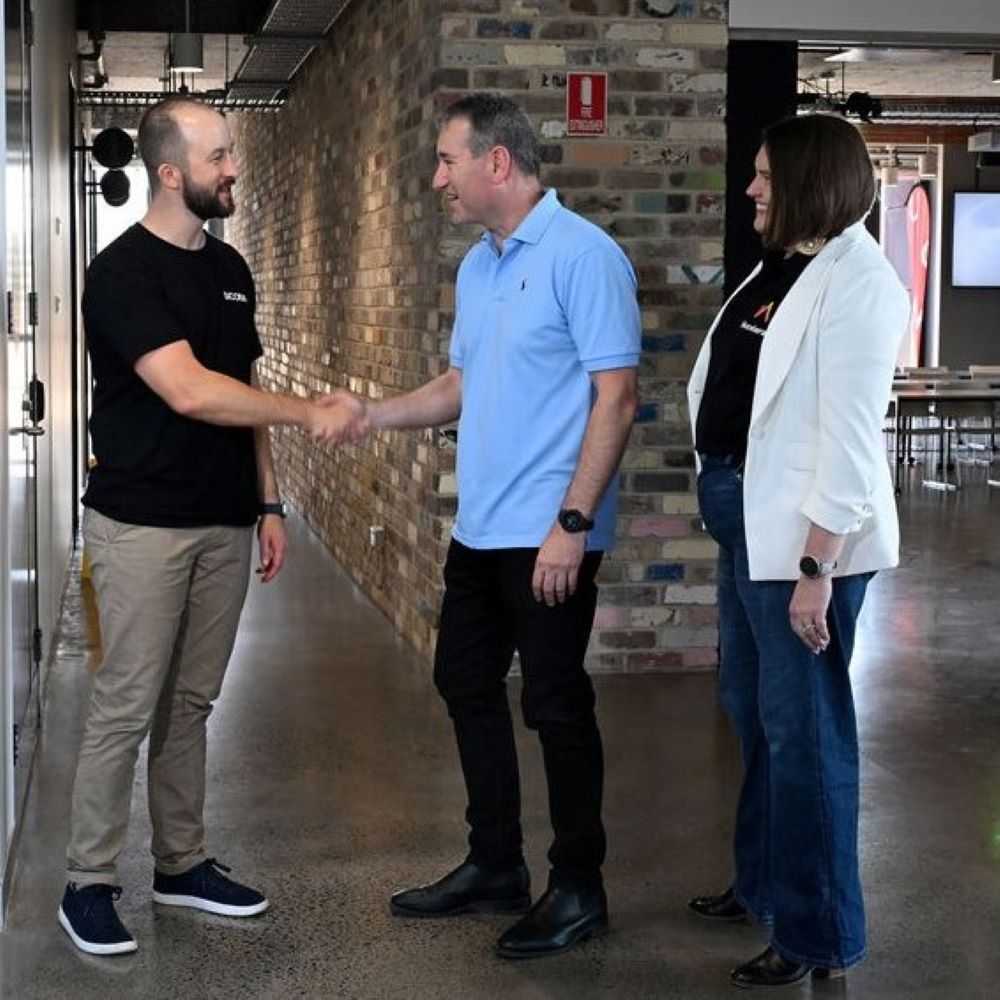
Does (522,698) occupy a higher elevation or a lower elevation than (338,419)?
lower

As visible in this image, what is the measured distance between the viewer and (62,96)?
830 centimetres

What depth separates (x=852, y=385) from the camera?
309 centimetres

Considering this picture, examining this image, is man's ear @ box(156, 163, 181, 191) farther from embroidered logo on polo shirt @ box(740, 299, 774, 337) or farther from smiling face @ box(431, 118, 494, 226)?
embroidered logo on polo shirt @ box(740, 299, 774, 337)

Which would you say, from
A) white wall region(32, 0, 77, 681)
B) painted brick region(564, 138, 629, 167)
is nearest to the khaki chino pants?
white wall region(32, 0, 77, 681)

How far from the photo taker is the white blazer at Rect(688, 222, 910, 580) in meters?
3.09

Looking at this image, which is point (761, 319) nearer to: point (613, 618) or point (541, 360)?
point (541, 360)

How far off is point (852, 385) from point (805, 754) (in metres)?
0.69

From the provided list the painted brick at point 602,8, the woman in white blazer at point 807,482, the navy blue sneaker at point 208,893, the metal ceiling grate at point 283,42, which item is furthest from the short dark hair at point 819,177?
the metal ceiling grate at point 283,42

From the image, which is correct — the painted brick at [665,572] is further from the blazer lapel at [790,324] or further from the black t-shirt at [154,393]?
the blazer lapel at [790,324]

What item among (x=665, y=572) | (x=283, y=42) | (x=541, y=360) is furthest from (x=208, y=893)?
(x=283, y=42)

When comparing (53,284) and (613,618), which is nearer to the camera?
(613,618)

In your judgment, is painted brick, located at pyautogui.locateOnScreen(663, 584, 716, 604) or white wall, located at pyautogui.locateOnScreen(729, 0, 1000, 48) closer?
white wall, located at pyautogui.locateOnScreen(729, 0, 1000, 48)

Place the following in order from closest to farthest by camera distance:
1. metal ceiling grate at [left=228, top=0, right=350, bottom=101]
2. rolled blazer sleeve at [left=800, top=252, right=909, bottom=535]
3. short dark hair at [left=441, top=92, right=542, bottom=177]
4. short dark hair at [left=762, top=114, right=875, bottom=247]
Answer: rolled blazer sleeve at [left=800, top=252, right=909, bottom=535]
short dark hair at [left=762, top=114, right=875, bottom=247]
short dark hair at [left=441, top=92, right=542, bottom=177]
metal ceiling grate at [left=228, top=0, right=350, bottom=101]

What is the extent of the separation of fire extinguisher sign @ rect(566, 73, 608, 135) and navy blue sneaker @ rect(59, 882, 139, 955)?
3.29 metres
